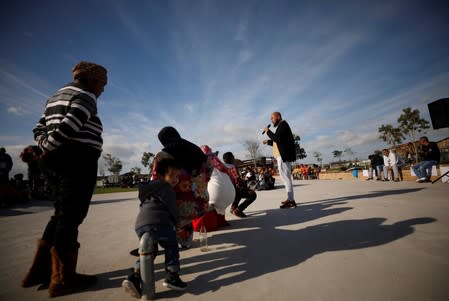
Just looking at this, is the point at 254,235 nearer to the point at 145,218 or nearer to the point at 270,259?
the point at 270,259

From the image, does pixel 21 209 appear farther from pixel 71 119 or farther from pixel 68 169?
pixel 71 119

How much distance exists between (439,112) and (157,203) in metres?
9.27

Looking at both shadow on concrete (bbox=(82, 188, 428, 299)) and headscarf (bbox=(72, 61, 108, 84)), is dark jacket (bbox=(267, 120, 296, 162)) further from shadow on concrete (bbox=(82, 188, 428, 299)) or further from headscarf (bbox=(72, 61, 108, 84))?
headscarf (bbox=(72, 61, 108, 84))

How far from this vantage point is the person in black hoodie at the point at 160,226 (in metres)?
1.38

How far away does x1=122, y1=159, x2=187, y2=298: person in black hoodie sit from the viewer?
1377mm

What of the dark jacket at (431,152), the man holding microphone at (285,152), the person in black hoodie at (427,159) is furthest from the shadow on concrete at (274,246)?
the dark jacket at (431,152)

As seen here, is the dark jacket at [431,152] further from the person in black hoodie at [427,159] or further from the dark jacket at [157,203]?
the dark jacket at [157,203]

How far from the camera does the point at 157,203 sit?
5.18 ft

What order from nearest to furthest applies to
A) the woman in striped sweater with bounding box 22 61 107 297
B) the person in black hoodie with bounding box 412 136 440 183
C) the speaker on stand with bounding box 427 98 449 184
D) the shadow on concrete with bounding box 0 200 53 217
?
the woman in striped sweater with bounding box 22 61 107 297 < the shadow on concrete with bounding box 0 200 53 217 < the speaker on stand with bounding box 427 98 449 184 < the person in black hoodie with bounding box 412 136 440 183

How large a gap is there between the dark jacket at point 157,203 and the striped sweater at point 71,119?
2.21ft

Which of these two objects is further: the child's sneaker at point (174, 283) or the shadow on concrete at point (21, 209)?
the shadow on concrete at point (21, 209)

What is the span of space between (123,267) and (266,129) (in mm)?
3645

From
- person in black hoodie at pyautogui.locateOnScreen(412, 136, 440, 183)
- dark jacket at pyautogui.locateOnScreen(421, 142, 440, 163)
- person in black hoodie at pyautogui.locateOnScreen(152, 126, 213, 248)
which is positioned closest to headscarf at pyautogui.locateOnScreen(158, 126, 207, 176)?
person in black hoodie at pyautogui.locateOnScreen(152, 126, 213, 248)

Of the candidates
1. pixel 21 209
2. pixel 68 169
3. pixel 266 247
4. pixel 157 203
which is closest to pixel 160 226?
pixel 157 203
